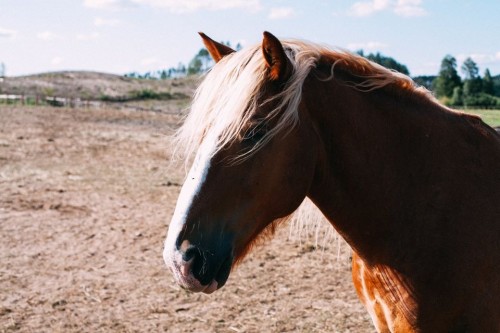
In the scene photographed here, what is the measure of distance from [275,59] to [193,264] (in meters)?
0.82

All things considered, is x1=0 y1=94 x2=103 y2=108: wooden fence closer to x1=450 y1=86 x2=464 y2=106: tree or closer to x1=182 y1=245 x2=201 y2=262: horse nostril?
x1=450 y1=86 x2=464 y2=106: tree

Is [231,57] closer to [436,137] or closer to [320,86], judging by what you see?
[320,86]

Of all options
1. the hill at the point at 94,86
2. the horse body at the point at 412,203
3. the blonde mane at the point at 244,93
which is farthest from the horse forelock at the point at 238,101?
the hill at the point at 94,86

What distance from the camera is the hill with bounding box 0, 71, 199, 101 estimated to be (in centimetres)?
4209

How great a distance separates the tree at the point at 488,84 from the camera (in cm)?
491

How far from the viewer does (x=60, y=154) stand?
12.1m

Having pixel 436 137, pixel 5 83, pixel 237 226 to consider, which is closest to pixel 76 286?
pixel 237 226

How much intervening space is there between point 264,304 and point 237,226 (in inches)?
110

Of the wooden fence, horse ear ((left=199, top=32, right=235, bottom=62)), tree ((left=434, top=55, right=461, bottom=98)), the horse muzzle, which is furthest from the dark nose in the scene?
the wooden fence

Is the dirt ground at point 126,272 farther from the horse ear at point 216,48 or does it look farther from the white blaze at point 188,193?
the horse ear at point 216,48

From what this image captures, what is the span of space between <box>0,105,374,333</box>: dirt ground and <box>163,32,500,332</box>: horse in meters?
0.60

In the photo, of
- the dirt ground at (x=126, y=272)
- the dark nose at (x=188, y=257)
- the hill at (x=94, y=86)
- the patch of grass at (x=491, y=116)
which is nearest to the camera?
the dark nose at (x=188, y=257)

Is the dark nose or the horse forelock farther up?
the horse forelock

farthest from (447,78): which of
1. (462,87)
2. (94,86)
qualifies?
(94,86)
